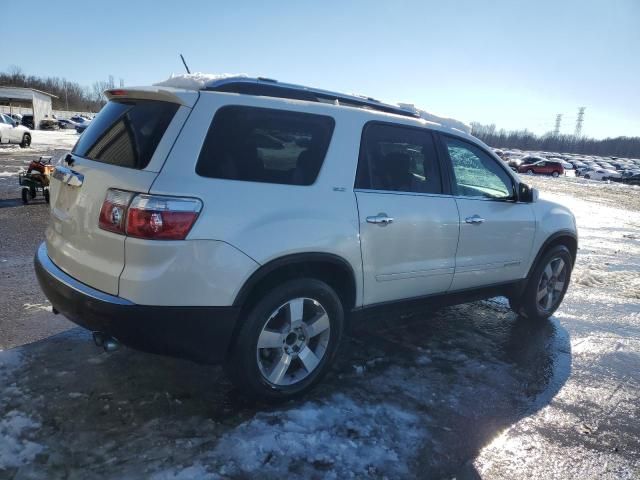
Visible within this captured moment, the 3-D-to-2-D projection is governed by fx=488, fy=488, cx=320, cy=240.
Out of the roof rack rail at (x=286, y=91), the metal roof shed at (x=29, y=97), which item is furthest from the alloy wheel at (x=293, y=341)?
the metal roof shed at (x=29, y=97)

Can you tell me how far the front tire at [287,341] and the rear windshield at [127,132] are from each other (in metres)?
1.12

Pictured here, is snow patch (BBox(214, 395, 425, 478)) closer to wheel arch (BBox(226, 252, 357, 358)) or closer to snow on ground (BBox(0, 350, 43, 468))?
wheel arch (BBox(226, 252, 357, 358))

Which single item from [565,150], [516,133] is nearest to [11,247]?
[565,150]

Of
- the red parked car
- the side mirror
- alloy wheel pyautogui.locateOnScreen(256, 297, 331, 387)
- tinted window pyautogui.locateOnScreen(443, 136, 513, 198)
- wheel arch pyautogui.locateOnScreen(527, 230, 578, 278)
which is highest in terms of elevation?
the red parked car

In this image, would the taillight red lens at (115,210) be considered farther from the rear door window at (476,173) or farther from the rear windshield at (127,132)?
the rear door window at (476,173)

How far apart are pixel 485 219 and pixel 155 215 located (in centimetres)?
285

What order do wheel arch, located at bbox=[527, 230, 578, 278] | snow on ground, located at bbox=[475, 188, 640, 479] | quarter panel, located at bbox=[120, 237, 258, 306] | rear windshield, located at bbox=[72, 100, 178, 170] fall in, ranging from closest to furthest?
1. quarter panel, located at bbox=[120, 237, 258, 306]
2. rear windshield, located at bbox=[72, 100, 178, 170]
3. snow on ground, located at bbox=[475, 188, 640, 479]
4. wheel arch, located at bbox=[527, 230, 578, 278]

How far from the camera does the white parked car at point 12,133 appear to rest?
80.6 feet

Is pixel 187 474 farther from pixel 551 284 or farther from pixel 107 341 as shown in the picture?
pixel 551 284

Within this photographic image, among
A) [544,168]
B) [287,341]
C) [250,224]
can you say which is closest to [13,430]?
[287,341]

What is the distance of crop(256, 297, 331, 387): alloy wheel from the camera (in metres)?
3.08

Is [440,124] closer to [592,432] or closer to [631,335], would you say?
[592,432]

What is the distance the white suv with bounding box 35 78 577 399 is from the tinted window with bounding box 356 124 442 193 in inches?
0.5

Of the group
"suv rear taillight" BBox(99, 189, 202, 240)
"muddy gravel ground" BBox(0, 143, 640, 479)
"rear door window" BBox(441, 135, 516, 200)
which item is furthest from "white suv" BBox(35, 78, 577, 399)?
"muddy gravel ground" BBox(0, 143, 640, 479)
